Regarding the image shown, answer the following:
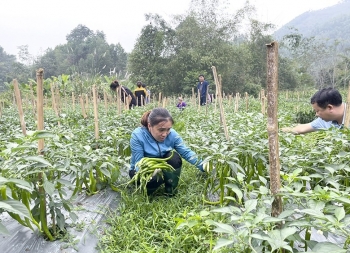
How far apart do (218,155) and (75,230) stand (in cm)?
95

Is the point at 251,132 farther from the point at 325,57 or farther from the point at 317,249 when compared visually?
the point at 325,57

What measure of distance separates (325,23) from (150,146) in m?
79.4

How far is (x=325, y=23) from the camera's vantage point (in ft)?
229

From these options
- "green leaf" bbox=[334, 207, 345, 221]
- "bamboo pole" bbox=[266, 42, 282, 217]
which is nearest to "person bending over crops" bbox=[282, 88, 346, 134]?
"bamboo pole" bbox=[266, 42, 282, 217]

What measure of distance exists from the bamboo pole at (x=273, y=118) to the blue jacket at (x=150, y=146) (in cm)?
123

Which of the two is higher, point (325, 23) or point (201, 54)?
point (325, 23)

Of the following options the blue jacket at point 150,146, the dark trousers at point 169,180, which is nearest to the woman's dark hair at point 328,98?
the blue jacket at point 150,146

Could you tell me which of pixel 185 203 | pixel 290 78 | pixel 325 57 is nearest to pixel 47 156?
pixel 185 203

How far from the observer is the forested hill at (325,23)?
61281mm

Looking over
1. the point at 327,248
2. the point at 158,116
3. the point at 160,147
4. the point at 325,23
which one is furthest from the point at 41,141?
the point at 325,23

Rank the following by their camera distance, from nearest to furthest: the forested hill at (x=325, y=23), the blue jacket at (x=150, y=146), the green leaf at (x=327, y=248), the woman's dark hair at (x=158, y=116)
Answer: the green leaf at (x=327, y=248) < the woman's dark hair at (x=158, y=116) < the blue jacket at (x=150, y=146) < the forested hill at (x=325, y=23)

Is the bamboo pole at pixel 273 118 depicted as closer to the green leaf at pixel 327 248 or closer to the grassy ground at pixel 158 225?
the green leaf at pixel 327 248

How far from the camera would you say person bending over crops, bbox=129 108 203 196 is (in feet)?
7.12

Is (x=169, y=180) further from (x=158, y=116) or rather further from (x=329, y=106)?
(x=329, y=106)
